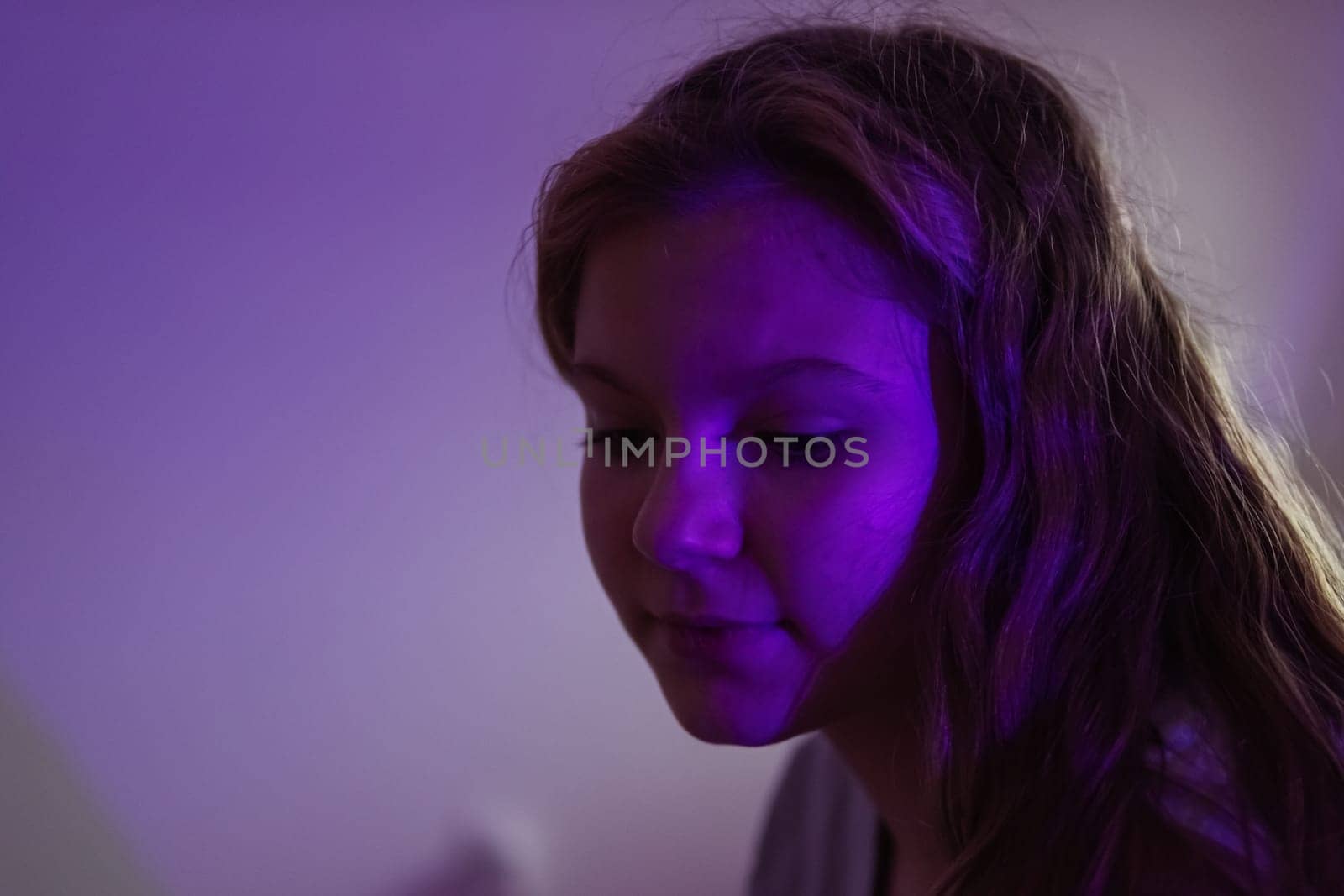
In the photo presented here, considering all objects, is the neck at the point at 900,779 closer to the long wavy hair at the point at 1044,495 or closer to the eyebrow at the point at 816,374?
the long wavy hair at the point at 1044,495

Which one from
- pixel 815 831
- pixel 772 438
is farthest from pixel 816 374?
pixel 815 831

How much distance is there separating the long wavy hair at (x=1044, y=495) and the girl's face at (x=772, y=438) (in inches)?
0.8

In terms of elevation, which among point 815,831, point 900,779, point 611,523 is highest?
point 611,523

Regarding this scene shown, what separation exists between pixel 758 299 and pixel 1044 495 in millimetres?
138

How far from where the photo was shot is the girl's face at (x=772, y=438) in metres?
0.35

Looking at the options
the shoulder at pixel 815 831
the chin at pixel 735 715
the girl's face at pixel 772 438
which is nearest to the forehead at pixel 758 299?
the girl's face at pixel 772 438

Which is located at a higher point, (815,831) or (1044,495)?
(1044,495)

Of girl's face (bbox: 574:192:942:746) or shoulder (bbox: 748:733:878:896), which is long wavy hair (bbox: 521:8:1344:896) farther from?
shoulder (bbox: 748:733:878:896)

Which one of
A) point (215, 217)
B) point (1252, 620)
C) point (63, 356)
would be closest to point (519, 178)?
point (215, 217)

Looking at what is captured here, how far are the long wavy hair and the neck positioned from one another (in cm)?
4

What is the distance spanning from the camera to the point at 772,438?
37cm

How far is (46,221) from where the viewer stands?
0.52 meters

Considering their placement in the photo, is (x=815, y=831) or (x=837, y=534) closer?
(x=837, y=534)

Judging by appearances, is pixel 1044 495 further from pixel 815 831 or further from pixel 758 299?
pixel 815 831
